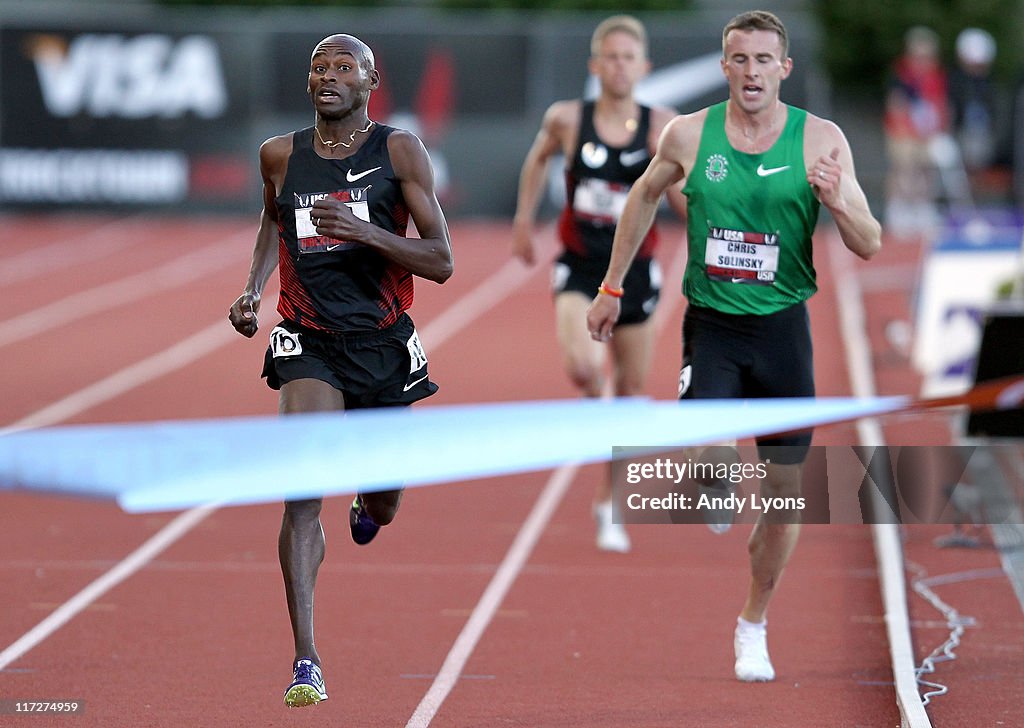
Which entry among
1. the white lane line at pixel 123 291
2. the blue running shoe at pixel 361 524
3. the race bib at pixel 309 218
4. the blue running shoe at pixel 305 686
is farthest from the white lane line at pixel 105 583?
the white lane line at pixel 123 291

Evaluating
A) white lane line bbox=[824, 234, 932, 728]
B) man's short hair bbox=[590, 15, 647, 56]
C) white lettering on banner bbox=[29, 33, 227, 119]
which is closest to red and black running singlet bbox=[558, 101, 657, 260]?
man's short hair bbox=[590, 15, 647, 56]

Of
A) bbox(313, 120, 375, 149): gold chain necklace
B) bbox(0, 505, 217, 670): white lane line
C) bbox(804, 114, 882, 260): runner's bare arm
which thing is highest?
bbox(313, 120, 375, 149): gold chain necklace

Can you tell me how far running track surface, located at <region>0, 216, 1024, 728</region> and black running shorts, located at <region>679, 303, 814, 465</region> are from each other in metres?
0.86

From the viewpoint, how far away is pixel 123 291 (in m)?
17.7

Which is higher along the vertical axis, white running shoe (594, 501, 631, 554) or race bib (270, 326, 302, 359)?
race bib (270, 326, 302, 359)

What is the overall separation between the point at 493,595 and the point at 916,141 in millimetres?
17450

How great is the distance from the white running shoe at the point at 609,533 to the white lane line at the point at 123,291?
26.1 ft

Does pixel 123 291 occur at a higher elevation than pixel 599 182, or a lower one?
higher

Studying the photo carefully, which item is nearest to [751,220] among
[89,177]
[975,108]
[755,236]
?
[755,236]

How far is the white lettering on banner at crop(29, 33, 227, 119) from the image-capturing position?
22.7 metres

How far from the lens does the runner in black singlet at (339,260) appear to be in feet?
16.8

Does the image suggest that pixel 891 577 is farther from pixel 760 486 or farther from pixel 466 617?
pixel 466 617

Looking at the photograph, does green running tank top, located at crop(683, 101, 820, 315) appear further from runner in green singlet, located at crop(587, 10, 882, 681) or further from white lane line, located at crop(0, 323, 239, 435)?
white lane line, located at crop(0, 323, 239, 435)

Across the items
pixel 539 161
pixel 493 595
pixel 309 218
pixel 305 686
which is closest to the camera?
pixel 305 686
